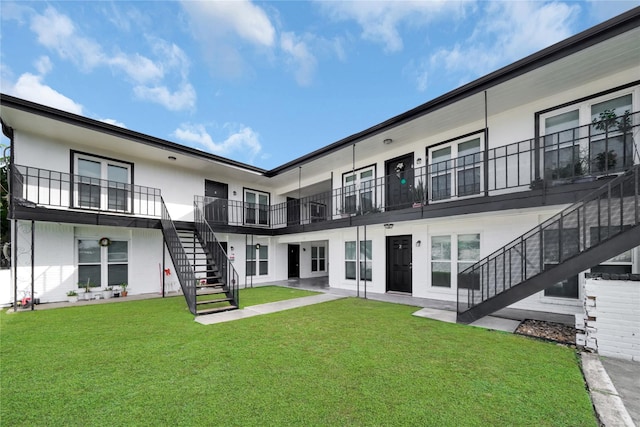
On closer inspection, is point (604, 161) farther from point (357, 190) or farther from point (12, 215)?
point (12, 215)

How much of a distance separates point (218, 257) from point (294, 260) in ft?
21.5

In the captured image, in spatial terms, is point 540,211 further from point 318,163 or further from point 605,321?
point 318,163

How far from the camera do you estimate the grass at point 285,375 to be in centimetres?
271

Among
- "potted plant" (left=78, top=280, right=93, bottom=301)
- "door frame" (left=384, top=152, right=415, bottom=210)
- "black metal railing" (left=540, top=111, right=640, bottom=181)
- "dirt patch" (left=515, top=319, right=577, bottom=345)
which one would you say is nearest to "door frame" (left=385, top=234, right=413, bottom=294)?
"door frame" (left=384, top=152, right=415, bottom=210)

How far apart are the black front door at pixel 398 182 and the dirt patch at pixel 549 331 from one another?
15.9ft

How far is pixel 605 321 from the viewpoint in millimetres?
4191

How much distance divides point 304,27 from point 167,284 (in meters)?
15.4

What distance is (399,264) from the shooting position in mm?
9844

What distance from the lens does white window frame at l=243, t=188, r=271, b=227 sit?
13758 mm

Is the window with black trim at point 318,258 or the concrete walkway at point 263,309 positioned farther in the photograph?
the window with black trim at point 318,258

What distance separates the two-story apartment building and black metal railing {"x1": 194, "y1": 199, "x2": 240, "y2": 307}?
0.09 m

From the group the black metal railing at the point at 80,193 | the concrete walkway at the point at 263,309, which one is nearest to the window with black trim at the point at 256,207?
the black metal railing at the point at 80,193

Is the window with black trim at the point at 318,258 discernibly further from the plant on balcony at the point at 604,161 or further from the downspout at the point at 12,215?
the plant on balcony at the point at 604,161

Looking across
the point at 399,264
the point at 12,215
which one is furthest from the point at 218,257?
the point at 399,264
